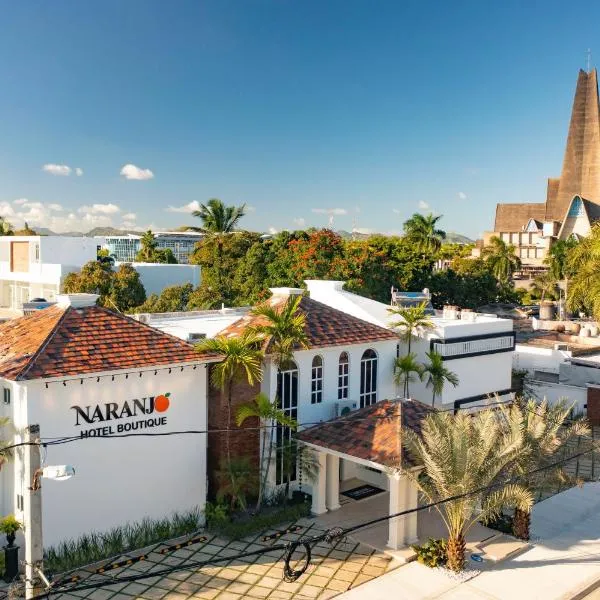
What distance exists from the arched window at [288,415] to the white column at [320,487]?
0.87 metres

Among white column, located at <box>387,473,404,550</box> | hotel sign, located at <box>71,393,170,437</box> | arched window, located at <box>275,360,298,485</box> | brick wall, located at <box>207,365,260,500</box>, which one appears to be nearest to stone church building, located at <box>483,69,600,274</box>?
arched window, located at <box>275,360,298,485</box>

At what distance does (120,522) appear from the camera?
667 inches

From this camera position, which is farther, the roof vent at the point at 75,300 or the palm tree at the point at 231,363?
the roof vent at the point at 75,300

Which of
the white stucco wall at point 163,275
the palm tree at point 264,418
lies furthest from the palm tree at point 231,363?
the white stucco wall at point 163,275

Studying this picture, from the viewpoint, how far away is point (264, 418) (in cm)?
1908

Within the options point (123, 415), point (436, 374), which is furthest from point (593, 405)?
point (123, 415)

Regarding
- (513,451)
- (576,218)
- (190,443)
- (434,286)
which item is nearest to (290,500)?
(190,443)

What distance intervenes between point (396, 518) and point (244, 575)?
162 inches

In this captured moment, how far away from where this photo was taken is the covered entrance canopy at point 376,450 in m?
17.2

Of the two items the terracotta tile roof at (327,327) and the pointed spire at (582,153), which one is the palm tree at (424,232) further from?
the terracotta tile roof at (327,327)

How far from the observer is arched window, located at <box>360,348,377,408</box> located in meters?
22.4

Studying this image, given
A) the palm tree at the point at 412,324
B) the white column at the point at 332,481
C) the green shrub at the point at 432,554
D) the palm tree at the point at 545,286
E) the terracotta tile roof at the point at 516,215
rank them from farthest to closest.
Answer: the terracotta tile roof at the point at 516,215, the palm tree at the point at 545,286, the palm tree at the point at 412,324, the white column at the point at 332,481, the green shrub at the point at 432,554

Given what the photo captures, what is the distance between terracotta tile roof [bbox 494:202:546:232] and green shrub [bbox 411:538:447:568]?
100089 millimetres

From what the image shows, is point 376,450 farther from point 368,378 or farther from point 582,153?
point 582,153
